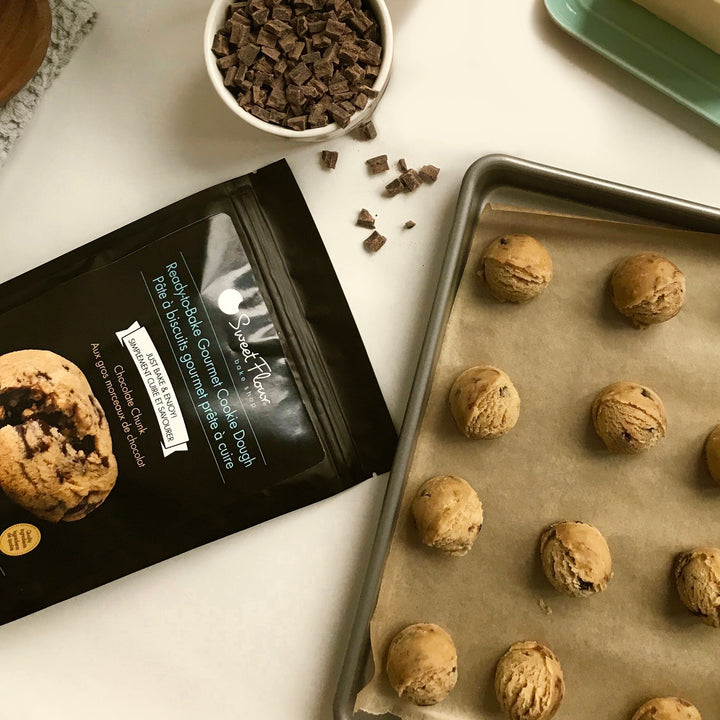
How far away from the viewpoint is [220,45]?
75 centimetres

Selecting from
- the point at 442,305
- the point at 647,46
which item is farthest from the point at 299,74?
the point at 647,46

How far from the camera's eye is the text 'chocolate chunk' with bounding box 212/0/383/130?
75 centimetres

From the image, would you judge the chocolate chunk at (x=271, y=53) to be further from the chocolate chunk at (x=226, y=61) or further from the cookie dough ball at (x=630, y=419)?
the cookie dough ball at (x=630, y=419)

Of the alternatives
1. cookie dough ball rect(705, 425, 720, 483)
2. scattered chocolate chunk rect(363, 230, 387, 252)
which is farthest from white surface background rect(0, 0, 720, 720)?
cookie dough ball rect(705, 425, 720, 483)

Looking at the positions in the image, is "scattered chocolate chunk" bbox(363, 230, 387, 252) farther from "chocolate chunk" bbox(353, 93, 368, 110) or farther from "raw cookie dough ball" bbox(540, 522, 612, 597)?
"raw cookie dough ball" bbox(540, 522, 612, 597)

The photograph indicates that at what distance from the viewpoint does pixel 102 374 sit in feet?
2.63

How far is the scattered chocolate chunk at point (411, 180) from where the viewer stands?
80cm

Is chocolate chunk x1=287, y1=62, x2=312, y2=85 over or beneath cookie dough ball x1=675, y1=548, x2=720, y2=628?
over

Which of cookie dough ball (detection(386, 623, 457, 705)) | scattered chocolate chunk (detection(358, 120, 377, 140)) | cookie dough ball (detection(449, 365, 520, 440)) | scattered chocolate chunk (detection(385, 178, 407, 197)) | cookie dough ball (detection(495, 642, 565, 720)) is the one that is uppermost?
scattered chocolate chunk (detection(358, 120, 377, 140))

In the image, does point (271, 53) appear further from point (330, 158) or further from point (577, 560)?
point (577, 560)

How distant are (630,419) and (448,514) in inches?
8.1

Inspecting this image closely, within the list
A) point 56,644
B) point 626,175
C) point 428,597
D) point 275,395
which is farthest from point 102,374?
point 626,175

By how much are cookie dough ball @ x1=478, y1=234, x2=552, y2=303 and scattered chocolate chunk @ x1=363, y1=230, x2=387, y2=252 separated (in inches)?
4.6

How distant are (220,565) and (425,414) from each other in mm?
292
